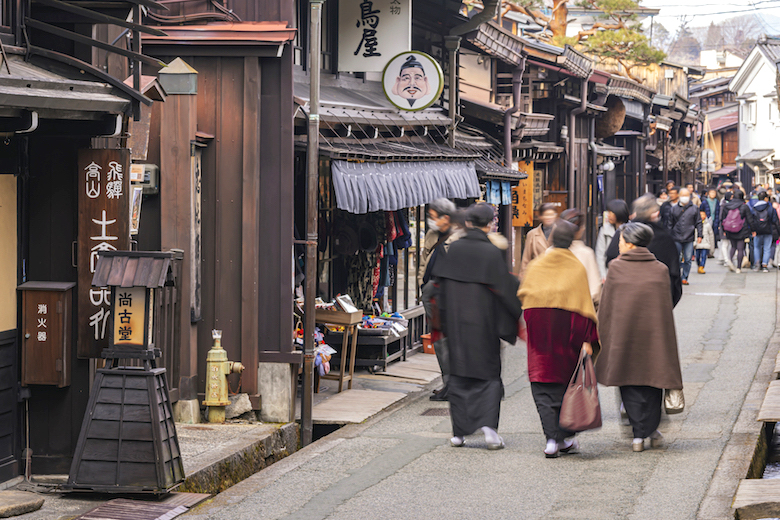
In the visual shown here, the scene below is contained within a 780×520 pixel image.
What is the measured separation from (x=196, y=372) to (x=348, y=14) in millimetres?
6340

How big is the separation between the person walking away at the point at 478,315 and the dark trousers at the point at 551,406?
0.44 m

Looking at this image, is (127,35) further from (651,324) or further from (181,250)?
(651,324)

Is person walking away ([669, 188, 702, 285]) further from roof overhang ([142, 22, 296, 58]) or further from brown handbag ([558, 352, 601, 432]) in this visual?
brown handbag ([558, 352, 601, 432])

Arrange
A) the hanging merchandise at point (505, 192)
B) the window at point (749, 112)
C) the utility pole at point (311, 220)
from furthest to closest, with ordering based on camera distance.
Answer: the window at point (749, 112)
the hanging merchandise at point (505, 192)
the utility pole at point (311, 220)

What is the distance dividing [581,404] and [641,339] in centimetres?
88

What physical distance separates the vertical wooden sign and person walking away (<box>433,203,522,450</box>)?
9.68 ft

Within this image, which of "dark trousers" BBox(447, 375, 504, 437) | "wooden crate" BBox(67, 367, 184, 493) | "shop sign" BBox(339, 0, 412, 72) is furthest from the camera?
"shop sign" BBox(339, 0, 412, 72)

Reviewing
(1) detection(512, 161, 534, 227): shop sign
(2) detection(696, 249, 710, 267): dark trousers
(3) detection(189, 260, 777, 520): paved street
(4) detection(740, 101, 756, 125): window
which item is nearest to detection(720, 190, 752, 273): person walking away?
(2) detection(696, 249, 710, 267): dark trousers

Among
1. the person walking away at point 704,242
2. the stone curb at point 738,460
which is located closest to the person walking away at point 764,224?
the person walking away at point 704,242

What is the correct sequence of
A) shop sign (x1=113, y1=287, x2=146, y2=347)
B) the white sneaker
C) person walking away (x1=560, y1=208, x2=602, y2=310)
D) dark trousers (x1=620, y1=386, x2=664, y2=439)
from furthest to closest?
1. person walking away (x1=560, y1=208, x2=602, y2=310)
2. dark trousers (x1=620, y1=386, x2=664, y2=439)
3. the white sneaker
4. shop sign (x1=113, y1=287, x2=146, y2=347)

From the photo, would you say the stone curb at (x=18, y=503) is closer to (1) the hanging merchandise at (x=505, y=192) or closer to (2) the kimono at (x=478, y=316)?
(2) the kimono at (x=478, y=316)

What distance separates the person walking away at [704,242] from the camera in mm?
25656

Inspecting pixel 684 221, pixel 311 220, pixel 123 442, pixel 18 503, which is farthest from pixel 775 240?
pixel 18 503

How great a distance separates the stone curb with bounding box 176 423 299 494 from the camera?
7.92 metres
